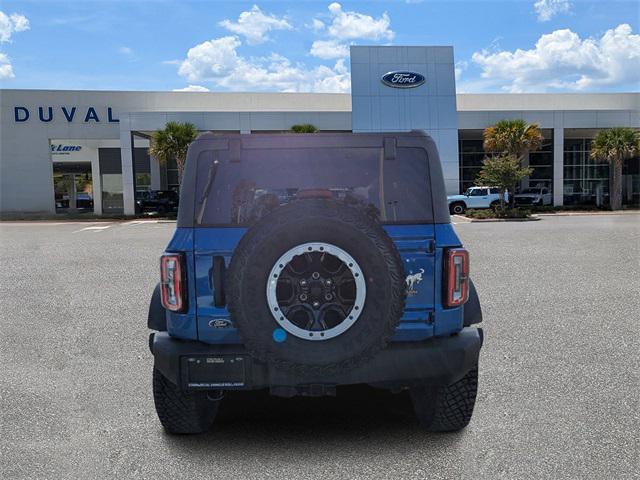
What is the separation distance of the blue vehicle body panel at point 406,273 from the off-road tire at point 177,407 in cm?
51

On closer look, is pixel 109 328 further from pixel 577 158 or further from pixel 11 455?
pixel 577 158

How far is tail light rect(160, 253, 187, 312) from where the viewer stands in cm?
331

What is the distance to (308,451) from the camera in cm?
350

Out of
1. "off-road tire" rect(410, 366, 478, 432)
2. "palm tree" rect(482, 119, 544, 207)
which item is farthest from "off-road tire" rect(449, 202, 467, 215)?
"off-road tire" rect(410, 366, 478, 432)

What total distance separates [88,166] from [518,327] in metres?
44.2

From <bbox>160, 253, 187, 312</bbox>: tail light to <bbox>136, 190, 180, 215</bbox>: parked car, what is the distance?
1256 inches

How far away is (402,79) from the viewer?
35000 millimetres

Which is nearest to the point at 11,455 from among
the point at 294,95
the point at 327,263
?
the point at 327,263

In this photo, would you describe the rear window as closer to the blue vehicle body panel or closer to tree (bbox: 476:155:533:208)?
the blue vehicle body panel

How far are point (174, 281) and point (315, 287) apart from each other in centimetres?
88

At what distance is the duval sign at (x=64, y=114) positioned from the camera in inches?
1463

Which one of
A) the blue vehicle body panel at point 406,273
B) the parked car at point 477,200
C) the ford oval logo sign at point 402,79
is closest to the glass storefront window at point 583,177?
the parked car at point 477,200

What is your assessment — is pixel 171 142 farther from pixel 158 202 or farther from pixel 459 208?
pixel 459 208

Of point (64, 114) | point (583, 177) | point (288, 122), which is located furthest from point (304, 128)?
point (583, 177)
